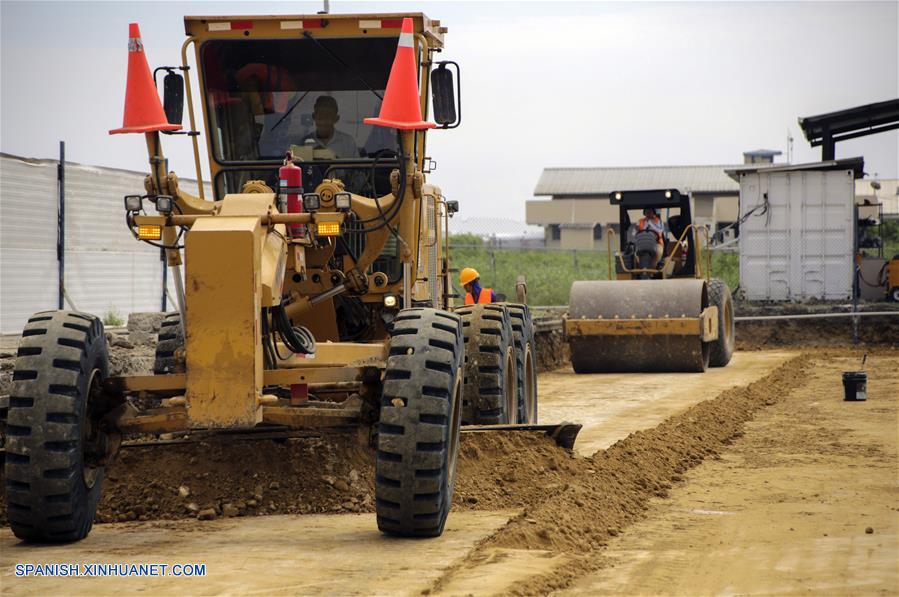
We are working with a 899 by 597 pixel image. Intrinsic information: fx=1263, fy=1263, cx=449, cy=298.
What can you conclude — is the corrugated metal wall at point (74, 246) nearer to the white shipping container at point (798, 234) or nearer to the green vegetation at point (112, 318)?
the green vegetation at point (112, 318)

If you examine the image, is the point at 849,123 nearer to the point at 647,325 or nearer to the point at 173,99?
the point at 647,325

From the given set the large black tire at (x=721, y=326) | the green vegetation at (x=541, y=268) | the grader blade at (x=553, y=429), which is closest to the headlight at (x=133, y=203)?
the grader blade at (x=553, y=429)

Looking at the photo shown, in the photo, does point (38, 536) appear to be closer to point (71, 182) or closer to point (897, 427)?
point (897, 427)

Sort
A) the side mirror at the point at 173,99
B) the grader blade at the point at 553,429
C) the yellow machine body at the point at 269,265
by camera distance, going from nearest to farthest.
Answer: the yellow machine body at the point at 269,265 → the grader blade at the point at 553,429 → the side mirror at the point at 173,99

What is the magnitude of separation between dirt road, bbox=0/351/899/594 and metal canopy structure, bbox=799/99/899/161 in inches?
763

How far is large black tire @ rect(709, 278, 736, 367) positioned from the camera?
66.6 ft

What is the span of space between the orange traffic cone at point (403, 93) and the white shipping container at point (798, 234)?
18438mm

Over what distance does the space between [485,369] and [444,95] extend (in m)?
2.32

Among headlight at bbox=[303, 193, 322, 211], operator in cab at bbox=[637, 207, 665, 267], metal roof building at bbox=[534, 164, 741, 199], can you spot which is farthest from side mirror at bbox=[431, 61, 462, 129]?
metal roof building at bbox=[534, 164, 741, 199]

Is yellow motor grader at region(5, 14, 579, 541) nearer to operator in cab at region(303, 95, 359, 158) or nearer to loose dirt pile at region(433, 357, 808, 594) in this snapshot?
operator in cab at region(303, 95, 359, 158)

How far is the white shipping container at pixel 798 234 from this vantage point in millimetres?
25234

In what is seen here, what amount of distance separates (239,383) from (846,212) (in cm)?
2049

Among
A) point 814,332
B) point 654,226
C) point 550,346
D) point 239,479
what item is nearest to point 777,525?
point 239,479

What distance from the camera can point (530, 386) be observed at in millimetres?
12211
